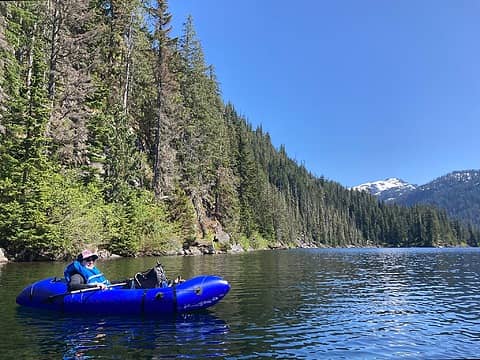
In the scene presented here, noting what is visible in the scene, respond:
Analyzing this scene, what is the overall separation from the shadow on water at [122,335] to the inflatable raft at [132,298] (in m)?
0.28

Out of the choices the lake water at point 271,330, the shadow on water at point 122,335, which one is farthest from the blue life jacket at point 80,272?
the lake water at point 271,330

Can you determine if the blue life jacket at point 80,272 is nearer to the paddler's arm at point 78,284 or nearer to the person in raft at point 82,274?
the person in raft at point 82,274

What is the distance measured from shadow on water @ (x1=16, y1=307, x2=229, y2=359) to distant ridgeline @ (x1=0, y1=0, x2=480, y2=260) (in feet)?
24.3

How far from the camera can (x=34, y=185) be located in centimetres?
2894

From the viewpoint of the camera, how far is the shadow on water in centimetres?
938

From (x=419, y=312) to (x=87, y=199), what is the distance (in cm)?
2678

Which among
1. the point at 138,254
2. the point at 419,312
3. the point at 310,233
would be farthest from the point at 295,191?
the point at 419,312

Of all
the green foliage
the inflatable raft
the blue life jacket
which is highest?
the green foliage

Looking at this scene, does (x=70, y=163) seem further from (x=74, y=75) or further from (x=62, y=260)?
(x=62, y=260)

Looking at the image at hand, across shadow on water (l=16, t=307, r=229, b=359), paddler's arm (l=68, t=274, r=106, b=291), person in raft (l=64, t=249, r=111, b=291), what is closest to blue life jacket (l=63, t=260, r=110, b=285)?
person in raft (l=64, t=249, r=111, b=291)

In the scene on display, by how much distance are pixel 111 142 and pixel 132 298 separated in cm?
2982

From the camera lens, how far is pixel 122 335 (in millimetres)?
11023

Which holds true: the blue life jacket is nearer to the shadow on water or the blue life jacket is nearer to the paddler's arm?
the paddler's arm

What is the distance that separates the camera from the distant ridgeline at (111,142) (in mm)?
29000
